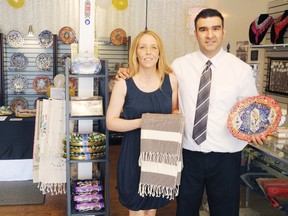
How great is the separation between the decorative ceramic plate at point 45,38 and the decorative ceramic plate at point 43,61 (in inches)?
7.4

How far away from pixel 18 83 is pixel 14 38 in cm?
81

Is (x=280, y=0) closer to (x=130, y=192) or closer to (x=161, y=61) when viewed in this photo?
(x=161, y=61)

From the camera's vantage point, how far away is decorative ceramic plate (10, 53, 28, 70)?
6502mm

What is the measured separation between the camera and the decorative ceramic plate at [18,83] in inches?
258

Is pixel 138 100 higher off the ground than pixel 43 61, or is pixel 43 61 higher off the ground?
pixel 43 61

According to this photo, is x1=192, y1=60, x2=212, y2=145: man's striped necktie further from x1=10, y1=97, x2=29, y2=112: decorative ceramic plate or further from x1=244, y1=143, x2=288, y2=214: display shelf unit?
x1=10, y1=97, x2=29, y2=112: decorative ceramic plate

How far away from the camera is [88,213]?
9.73ft

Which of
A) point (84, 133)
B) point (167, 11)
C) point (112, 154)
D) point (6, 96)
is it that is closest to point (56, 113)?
point (84, 133)

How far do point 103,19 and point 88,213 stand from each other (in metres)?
4.74

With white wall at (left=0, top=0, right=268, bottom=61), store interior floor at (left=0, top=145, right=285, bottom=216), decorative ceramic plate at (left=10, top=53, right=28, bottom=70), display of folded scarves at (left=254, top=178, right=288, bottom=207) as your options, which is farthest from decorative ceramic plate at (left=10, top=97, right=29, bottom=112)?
display of folded scarves at (left=254, top=178, right=288, bottom=207)

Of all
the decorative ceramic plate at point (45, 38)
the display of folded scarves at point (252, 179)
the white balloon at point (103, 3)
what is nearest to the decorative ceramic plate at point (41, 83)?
the decorative ceramic plate at point (45, 38)

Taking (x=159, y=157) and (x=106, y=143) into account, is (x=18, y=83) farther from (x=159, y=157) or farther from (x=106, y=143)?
(x=159, y=157)

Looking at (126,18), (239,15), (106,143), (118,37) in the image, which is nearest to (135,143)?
(106,143)

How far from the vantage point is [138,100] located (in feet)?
6.99
